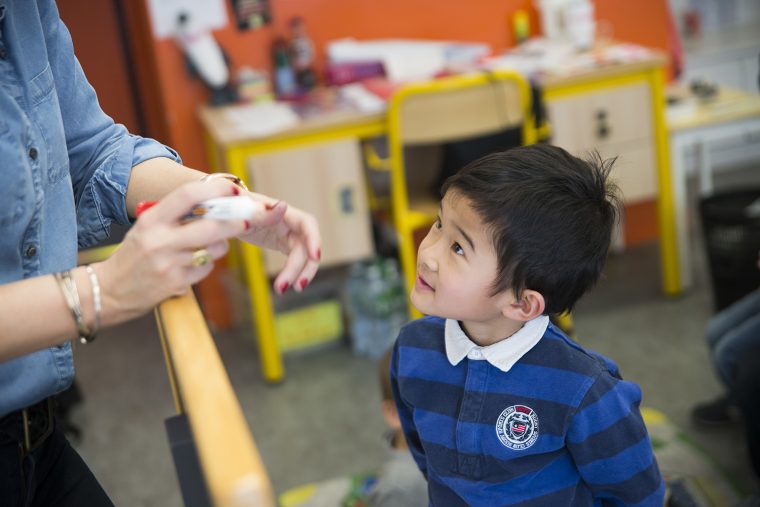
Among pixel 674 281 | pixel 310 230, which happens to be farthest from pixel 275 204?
pixel 674 281

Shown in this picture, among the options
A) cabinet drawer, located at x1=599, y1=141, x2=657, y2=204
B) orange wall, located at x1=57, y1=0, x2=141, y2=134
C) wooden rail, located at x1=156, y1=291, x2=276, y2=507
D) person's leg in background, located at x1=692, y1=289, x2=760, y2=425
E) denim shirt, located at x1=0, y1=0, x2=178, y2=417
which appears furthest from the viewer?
cabinet drawer, located at x1=599, y1=141, x2=657, y2=204

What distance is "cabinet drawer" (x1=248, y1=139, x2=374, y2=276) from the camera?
2.87m

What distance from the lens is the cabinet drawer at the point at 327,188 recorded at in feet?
9.42

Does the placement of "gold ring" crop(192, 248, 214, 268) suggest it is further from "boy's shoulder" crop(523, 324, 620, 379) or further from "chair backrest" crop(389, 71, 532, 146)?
"chair backrest" crop(389, 71, 532, 146)

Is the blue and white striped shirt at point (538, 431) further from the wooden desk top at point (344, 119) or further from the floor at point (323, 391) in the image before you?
the wooden desk top at point (344, 119)

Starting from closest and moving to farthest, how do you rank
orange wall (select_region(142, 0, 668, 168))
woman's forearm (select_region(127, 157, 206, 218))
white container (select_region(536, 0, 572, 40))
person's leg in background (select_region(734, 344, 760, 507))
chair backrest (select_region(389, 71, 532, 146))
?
1. woman's forearm (select_region(127, 157, 206, 218))
2. person's leg in background (select_region(734, 344, 760, 507))
3. chair backrest (select_region(389, 71, 532, 146))
4. orange wall (select_region(142, 0, 668, 168))
5. white container (select_region(536, 0, 572, 40))

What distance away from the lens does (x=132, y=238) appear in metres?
0.78

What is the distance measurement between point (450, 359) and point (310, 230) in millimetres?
328

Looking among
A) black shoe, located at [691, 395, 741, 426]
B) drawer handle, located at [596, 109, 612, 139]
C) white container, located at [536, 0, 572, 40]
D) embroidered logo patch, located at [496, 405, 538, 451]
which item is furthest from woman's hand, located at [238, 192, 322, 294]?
white container, located at [536, 0, 572, 40]

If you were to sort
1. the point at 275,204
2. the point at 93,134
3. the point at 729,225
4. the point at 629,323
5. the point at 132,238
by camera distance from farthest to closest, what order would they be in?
the point at 629,323 → the point at 729,225 → the point at 93,134 → the point at 275,204 → the point at 132,238

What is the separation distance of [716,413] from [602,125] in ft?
3.47

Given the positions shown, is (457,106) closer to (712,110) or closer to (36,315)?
(712,110)

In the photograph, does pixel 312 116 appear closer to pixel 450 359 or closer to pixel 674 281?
pixel 674 281

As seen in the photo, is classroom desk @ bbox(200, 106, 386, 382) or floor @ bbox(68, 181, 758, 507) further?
classroom desk @ bbox(200, 106, 386, 382)
